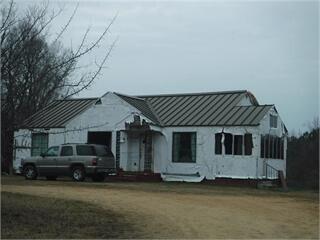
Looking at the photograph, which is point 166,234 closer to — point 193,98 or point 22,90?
point 22,90

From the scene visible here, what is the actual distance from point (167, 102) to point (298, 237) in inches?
919

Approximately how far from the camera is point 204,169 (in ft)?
98.4

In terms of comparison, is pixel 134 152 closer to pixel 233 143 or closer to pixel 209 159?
pixel 209 159

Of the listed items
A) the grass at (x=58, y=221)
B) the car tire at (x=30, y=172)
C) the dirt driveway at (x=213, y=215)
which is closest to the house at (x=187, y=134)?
the car tire at (x=30, y=172)

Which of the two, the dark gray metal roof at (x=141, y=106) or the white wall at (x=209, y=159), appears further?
the dark gray metal roof at (x=141, y=106)

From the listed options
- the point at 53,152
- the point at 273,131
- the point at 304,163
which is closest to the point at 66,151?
the point at 53,152

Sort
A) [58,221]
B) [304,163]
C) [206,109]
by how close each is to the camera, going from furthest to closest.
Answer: [304,163] < [206,109] < [58,221]

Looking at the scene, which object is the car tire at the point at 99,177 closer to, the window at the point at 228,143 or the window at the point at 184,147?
the window at the point at 184,147

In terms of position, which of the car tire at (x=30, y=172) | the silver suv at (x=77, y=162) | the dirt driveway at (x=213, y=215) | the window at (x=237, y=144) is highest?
the window at (x=237, y=144)

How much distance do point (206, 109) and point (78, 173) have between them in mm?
7562

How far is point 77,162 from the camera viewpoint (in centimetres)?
2831

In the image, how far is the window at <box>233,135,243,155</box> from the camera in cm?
2905

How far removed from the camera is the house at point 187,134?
29000 mm

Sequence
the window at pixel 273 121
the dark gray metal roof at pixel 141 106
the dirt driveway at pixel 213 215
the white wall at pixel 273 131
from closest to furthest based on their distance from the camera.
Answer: the dirt driveway at pixel 213 215 < the white wall at pixel 273 131 < the window at pixel 273 121 < the dark gray metal roof at pixel 141 106
